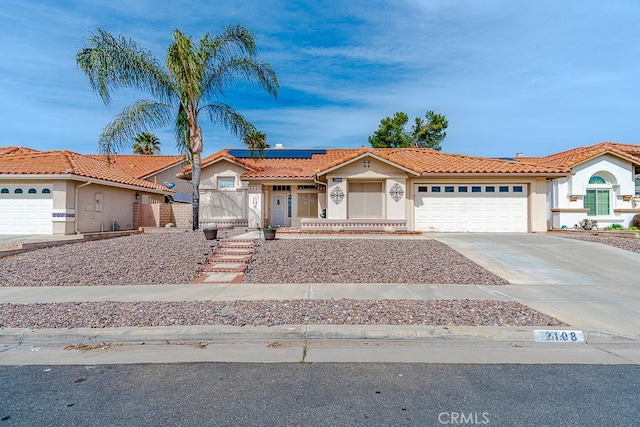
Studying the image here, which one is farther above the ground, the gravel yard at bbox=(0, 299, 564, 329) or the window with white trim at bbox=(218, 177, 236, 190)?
the window with white trim at bbox=(218, 177, 236, 190)

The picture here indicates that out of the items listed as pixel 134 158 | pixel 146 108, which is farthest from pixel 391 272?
pixel 134 158

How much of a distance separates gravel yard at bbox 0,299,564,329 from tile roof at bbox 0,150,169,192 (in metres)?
11.5

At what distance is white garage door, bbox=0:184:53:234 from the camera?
15648 mm

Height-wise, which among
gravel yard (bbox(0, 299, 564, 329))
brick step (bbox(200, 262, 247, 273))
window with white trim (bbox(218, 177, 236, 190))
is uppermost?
window with white trim (bbox(218, 177, 236, 190))

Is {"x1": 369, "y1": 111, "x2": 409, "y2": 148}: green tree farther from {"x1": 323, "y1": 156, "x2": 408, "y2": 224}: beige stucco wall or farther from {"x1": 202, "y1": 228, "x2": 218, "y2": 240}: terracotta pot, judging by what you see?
{"x1": 202, "y1": 228, "x2": 218, "y2": 240}: terracotta pot

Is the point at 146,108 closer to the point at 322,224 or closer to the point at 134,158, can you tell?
the point at 322,224

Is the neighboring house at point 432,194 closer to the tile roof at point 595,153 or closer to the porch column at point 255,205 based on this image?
the tile roof at point 595,153

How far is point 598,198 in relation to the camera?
19344 mm

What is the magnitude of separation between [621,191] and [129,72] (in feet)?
84.4

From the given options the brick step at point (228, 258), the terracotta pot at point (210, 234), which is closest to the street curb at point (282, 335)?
Result: the brick step at point (228, 258)

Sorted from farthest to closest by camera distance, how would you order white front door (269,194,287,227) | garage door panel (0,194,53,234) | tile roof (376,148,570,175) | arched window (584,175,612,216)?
white front door (269,194,287,227) < arched window (584,175,612,216) < tile roof (376,148,570,175) < garage door panel (0,194,53,234)

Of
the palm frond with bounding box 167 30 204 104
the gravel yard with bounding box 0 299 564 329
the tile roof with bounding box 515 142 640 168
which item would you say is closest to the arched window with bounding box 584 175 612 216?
the tile roof with bounding box 515 142 640 168

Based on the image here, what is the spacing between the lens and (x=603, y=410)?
3.22m

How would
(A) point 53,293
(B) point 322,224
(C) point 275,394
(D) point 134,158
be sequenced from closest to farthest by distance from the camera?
(C) point 275,394 → (A) point 53,293 → (B) point 322,224 → (D) point 134,158
